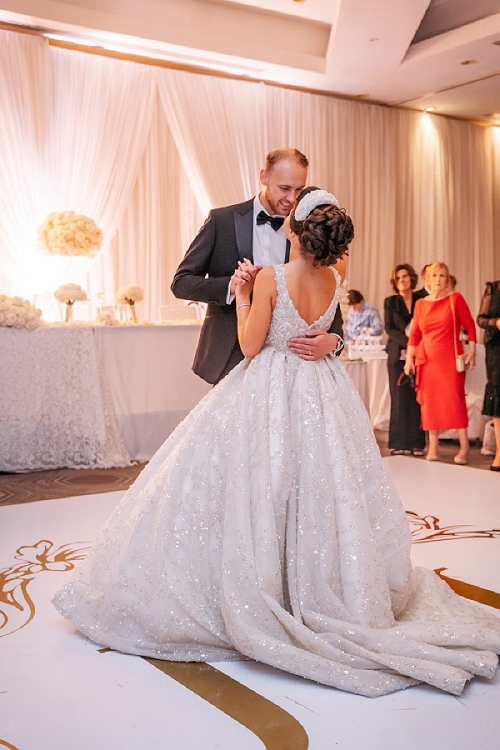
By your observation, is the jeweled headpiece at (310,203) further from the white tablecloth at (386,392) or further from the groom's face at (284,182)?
the white tablecloth at (386,392)

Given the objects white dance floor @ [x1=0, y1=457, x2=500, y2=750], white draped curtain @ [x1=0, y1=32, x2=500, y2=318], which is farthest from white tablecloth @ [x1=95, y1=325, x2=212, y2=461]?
white dance floor @ [x1=0, y1=457, x2=500, y2=750]

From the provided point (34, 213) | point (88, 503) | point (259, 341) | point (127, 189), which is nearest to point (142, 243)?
point (127, 189)

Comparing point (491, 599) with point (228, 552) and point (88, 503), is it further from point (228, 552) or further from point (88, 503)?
point (88, 503)

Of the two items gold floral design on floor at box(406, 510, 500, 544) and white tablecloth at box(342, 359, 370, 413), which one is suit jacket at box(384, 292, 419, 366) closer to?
white tablecloth at box(342, 359, 370, 413)

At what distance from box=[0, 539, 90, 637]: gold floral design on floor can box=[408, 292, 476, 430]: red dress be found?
3477 millimetres

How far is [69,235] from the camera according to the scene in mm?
6172

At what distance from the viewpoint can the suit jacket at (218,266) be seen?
3113 millimetres

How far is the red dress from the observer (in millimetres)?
6137

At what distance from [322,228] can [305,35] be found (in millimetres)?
6901

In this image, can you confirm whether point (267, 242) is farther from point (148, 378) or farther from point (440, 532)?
point (148, 378)

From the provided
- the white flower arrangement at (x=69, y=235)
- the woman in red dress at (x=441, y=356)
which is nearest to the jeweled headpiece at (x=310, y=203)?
the woman in red dress at (x=441, y=356)

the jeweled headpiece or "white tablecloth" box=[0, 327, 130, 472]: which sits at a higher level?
the jeweled headpiece

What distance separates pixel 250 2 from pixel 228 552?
697cm

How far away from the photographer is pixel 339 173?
9781 millimetres
